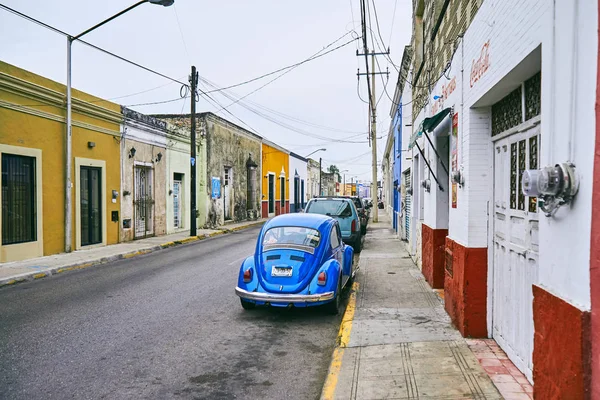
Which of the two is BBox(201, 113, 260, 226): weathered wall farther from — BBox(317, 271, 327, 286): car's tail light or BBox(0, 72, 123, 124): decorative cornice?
BBox(317, 271, 327, 286): car's tail light

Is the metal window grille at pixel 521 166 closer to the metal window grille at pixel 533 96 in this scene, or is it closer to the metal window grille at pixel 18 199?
the metal window grille at pixel 533 96

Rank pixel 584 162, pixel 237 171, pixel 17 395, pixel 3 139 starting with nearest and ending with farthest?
pixel 584 162
pixel 17 395
pixel 3 139
pixel 237 171

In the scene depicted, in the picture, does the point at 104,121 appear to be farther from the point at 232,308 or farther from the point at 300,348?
the point at 300,348

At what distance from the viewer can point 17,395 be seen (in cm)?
433

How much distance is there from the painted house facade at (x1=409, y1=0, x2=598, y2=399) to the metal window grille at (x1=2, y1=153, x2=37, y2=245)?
10.2m

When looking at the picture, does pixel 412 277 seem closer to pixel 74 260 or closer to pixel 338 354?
pixel 338 354

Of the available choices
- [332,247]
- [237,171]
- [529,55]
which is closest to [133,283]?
[332,247]

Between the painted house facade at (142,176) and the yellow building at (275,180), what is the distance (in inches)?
671

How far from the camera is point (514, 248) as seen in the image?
4.79 meters

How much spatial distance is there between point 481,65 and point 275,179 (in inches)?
1409

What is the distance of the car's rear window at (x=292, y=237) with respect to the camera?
7.72 meters

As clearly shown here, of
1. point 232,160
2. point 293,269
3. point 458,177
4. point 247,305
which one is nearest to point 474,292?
point 458,177

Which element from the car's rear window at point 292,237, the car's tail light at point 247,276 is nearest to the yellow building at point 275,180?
the car's rear window at point 292,237

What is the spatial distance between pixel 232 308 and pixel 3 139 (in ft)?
26.4
